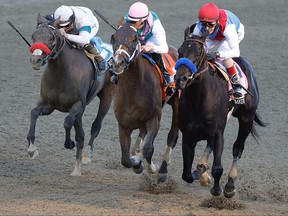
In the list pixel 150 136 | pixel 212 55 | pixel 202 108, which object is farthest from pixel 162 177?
pixel 212 55

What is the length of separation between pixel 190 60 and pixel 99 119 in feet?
10.9

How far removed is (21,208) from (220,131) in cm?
221

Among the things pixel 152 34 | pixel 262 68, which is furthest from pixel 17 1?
pixel 152 34

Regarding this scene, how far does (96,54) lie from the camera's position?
1181 cm

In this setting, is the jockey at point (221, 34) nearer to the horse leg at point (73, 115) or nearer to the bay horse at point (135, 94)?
the bay horse at point (135, 94)

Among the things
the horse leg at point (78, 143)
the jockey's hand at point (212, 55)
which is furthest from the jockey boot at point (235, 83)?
the horse leg at point (78, 143)

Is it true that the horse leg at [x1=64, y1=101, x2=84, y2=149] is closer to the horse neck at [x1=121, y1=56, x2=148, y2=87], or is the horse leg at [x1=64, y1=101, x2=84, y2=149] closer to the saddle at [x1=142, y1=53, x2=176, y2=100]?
the saddle at [x1=142, y1=53, x2=176, y2=100]

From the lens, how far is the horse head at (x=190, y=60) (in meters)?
8.97

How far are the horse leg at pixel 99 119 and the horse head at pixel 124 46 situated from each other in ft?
8.50

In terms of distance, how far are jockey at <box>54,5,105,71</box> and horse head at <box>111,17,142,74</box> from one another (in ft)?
5.58

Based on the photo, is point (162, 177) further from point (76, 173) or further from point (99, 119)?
point (99, 119)

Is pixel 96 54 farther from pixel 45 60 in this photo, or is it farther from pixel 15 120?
pixel 15 120

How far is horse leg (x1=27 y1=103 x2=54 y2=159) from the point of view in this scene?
10820mm

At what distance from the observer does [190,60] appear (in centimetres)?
914
